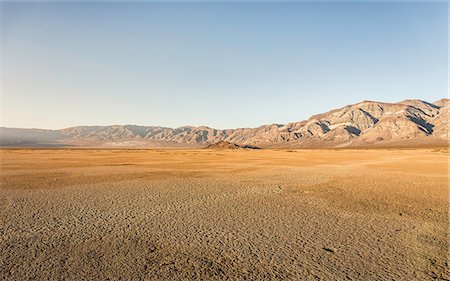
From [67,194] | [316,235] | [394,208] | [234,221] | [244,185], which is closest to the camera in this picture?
[316,235]

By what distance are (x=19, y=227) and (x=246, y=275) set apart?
8372 millimetres

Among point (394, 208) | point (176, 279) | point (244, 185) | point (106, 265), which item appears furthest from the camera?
point (244, 185)

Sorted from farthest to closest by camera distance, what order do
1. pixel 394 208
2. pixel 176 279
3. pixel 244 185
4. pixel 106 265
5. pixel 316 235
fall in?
pixel 244 185 → pixel 394 208 → pixel 316 235 → pixel 106 265 → pixel 176 279

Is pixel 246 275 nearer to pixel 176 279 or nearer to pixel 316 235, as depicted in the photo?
pixel 176 279

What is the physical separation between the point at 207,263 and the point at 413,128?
230 meters

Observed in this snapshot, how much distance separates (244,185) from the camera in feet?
61.1

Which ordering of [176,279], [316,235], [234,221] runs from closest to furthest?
[176,279], [316,235], [234,221]

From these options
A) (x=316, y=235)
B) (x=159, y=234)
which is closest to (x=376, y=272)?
(x=316, y=235)

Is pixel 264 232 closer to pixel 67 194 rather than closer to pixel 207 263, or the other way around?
pixel 207 263

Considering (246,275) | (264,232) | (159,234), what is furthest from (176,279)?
(264,232)

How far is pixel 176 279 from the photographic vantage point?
19.9 ft

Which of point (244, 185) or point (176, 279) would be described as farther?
point (244, 185)

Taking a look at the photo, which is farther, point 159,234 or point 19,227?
point 19,227

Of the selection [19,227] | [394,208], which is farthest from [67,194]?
[394,208]
